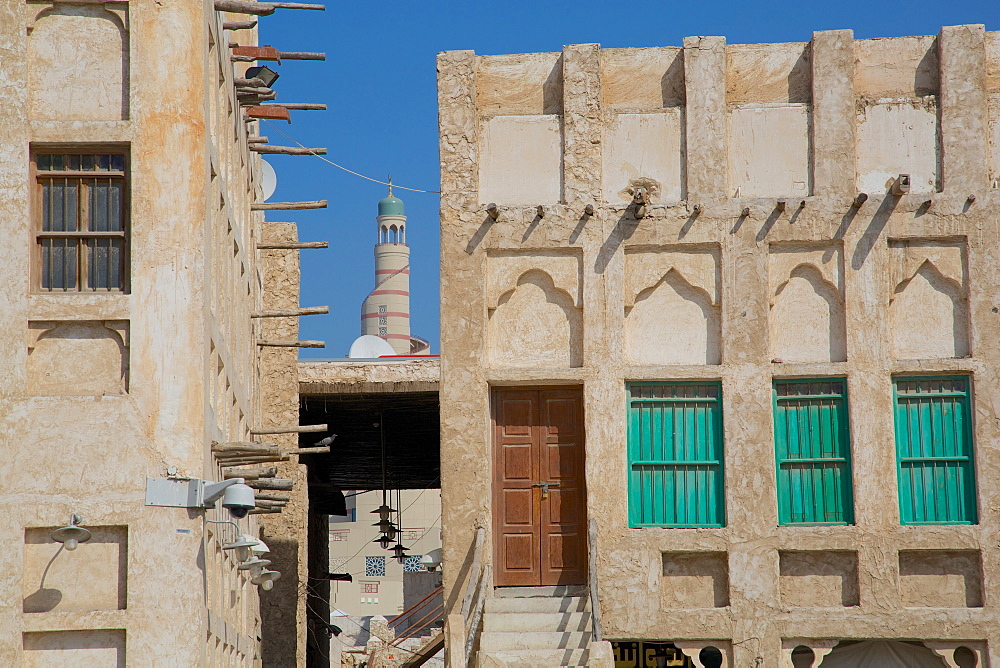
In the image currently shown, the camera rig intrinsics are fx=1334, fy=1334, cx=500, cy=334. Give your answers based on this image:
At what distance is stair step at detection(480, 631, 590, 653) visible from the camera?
13.7m

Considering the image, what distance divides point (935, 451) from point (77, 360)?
9.08 metres

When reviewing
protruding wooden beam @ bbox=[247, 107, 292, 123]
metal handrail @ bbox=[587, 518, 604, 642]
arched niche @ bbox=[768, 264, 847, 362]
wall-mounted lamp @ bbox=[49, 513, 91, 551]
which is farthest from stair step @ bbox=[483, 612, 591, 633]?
protruding wooden beam @ bbox=[247, 107, 292, 123]

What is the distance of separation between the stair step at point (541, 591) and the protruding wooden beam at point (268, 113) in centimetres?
722

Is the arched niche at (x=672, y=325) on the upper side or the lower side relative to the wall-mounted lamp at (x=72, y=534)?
upper

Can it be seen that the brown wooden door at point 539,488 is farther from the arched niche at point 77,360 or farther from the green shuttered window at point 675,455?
the arched niche at point 77,360

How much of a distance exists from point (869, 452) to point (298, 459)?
10.2 m

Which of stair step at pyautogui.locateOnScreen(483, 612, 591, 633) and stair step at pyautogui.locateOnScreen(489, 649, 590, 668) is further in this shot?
stair step at pyautogui.locateOnScreen(483, 612, 591, 633)

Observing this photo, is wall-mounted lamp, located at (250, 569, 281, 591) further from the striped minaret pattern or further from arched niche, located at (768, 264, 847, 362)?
the striped minaret pattern

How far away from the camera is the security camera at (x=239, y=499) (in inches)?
449

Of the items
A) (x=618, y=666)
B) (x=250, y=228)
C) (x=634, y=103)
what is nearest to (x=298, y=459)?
(x=250, y=228)

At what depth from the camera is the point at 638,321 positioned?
1517 centimetres

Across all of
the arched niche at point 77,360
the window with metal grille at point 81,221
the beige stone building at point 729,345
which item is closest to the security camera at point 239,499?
the arched niche at point 77,360

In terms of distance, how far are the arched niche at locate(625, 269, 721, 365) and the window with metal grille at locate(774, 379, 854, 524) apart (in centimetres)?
95

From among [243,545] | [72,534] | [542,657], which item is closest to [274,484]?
[243,545]
